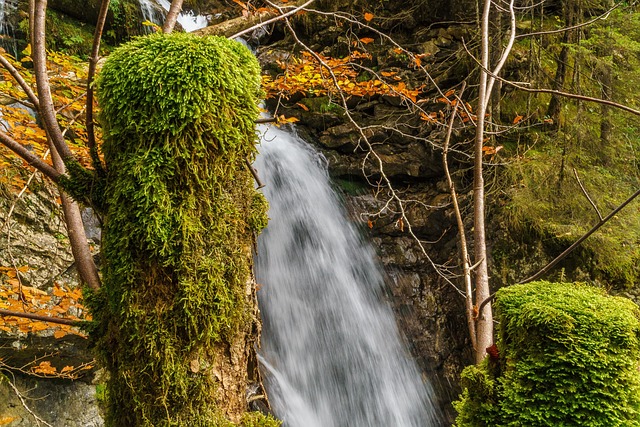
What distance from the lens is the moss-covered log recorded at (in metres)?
1.30

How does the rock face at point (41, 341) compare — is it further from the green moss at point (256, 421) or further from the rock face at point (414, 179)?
the rock face at point (414, 179)

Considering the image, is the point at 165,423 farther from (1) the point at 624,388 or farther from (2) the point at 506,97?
(2) the point at 506,97

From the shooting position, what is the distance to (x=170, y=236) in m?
1.32

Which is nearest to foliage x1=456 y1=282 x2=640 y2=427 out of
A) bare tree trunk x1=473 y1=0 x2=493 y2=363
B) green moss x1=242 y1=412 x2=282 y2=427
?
bare tree trunk x1=473 y1=0 x2=493 y2=363

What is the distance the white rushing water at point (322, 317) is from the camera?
6.16 m

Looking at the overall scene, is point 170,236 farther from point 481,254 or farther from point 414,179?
point 414,179

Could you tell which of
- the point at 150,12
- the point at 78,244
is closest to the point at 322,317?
the point at 78,244

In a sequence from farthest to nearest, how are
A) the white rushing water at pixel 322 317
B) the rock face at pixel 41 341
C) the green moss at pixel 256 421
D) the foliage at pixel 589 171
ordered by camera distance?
the white rushing water at pixel 322 317
the foliage at pixel 589 171
the rock face at pixel 41 341
the green moss at pixel 256 421

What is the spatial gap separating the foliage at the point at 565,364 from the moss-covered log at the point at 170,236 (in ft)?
2.90

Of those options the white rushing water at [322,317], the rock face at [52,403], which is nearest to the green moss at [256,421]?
the white rushing water at [322,317]

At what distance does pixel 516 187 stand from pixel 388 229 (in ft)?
7.28

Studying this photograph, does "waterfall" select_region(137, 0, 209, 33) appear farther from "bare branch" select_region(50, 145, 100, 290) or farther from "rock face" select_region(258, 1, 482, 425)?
"bare branch" select_region(50, 145, 100, 290)

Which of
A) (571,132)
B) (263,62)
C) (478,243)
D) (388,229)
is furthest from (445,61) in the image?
(478,243)

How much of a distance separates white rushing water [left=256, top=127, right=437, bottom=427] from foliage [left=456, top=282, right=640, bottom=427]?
459cm
